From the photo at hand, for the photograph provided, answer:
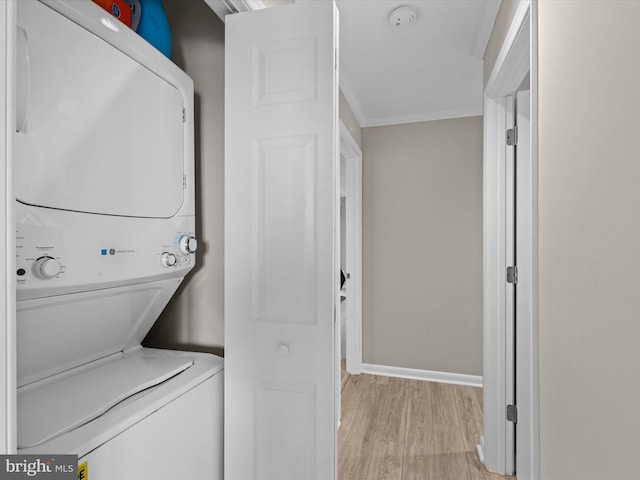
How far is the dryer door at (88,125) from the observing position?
795 millimetres

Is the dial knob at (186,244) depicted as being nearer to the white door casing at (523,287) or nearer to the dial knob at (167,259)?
the dial knob at (167,259)

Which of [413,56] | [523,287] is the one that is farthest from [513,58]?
[523,287]

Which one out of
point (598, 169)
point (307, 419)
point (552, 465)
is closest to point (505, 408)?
point (552, 465)

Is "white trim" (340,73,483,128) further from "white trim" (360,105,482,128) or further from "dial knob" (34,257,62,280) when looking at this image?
"dial knob" (34,257,62,280)

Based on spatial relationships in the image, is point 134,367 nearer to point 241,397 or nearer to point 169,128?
point 241,397

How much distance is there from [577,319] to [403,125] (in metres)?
2.84

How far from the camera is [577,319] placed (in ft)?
2.83

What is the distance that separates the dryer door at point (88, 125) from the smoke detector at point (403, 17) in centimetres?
127

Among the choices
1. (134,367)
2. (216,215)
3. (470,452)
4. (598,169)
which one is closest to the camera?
(598,169)

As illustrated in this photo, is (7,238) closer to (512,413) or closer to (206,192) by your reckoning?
(206,192)

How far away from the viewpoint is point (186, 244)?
4.17 feet

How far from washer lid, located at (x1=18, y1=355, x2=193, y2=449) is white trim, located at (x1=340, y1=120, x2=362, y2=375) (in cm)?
231

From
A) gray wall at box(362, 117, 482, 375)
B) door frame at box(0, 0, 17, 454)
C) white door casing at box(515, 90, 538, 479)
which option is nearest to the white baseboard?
gray wall at box(362, 117, 482, 375)

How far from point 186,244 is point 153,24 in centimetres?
79
